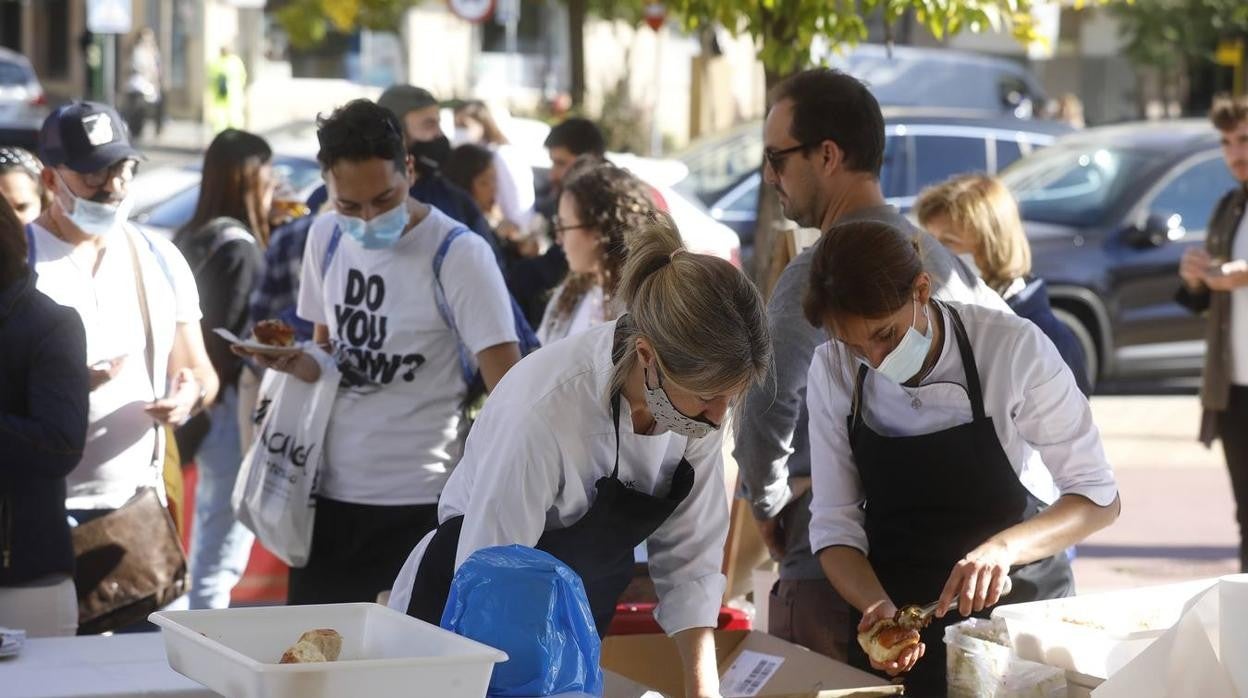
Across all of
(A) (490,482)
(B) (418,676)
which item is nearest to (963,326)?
(A) (490,482)

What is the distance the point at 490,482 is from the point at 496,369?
4.42 feet

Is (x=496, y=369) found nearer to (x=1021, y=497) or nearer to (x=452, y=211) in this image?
(x=1021, y=497)

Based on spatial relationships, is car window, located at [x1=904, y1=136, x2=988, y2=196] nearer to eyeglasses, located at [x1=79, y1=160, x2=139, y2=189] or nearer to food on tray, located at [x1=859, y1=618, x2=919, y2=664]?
eyeglasses, located at [x1=79, y1=160, x2=139, y2=189]

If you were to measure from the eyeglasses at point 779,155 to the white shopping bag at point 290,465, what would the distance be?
123 centimetres

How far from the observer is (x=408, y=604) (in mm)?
3256

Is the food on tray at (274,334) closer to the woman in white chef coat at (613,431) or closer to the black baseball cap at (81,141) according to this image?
the black baseball cap at (81,141)

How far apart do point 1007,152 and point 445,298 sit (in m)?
9.00

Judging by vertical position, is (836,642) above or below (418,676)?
below

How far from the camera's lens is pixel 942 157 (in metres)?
12.2

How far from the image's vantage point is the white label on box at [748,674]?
372 cm

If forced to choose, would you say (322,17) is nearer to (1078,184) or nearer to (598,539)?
(1078,184)

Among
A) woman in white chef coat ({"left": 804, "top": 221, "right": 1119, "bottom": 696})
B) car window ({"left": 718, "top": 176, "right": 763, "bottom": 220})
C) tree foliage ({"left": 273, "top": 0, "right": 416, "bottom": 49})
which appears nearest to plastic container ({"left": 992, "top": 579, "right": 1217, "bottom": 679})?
woman in white chef coat ({"left": 804, "top": 221, "right": 1119, "bottom": 696})

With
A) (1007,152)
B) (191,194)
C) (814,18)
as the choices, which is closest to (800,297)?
(814,18)

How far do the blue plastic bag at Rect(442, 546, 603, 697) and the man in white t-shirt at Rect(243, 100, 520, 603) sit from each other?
1596 millimetres
